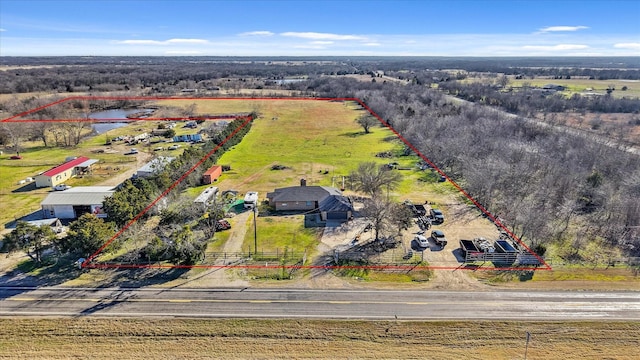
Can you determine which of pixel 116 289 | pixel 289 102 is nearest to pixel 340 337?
pixel 116 289

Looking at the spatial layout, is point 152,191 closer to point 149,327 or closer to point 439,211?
point 149,327

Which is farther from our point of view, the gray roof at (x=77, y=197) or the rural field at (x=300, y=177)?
the gray roof at (x=77, y=197)

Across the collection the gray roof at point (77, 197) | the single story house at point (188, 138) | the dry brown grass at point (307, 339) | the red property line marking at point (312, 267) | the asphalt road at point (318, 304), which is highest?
the single story house at point (188, 138)

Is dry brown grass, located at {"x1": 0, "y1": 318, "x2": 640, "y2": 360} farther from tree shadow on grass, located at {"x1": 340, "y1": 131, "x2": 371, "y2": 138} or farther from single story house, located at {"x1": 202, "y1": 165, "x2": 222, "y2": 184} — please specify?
tree shadow on grass, located at {"x1": 340, "y1": 131, "x2": 371, "y2": 138}

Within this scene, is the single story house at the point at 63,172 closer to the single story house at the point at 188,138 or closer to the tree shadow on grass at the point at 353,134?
the single story house at the point at 188,138

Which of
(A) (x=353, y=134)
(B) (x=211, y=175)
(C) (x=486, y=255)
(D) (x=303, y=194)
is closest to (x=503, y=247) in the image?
(C) (x=486, y=255)

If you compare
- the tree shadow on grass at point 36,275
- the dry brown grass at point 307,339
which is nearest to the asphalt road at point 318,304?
the tree shadow on grass at point 36,275
